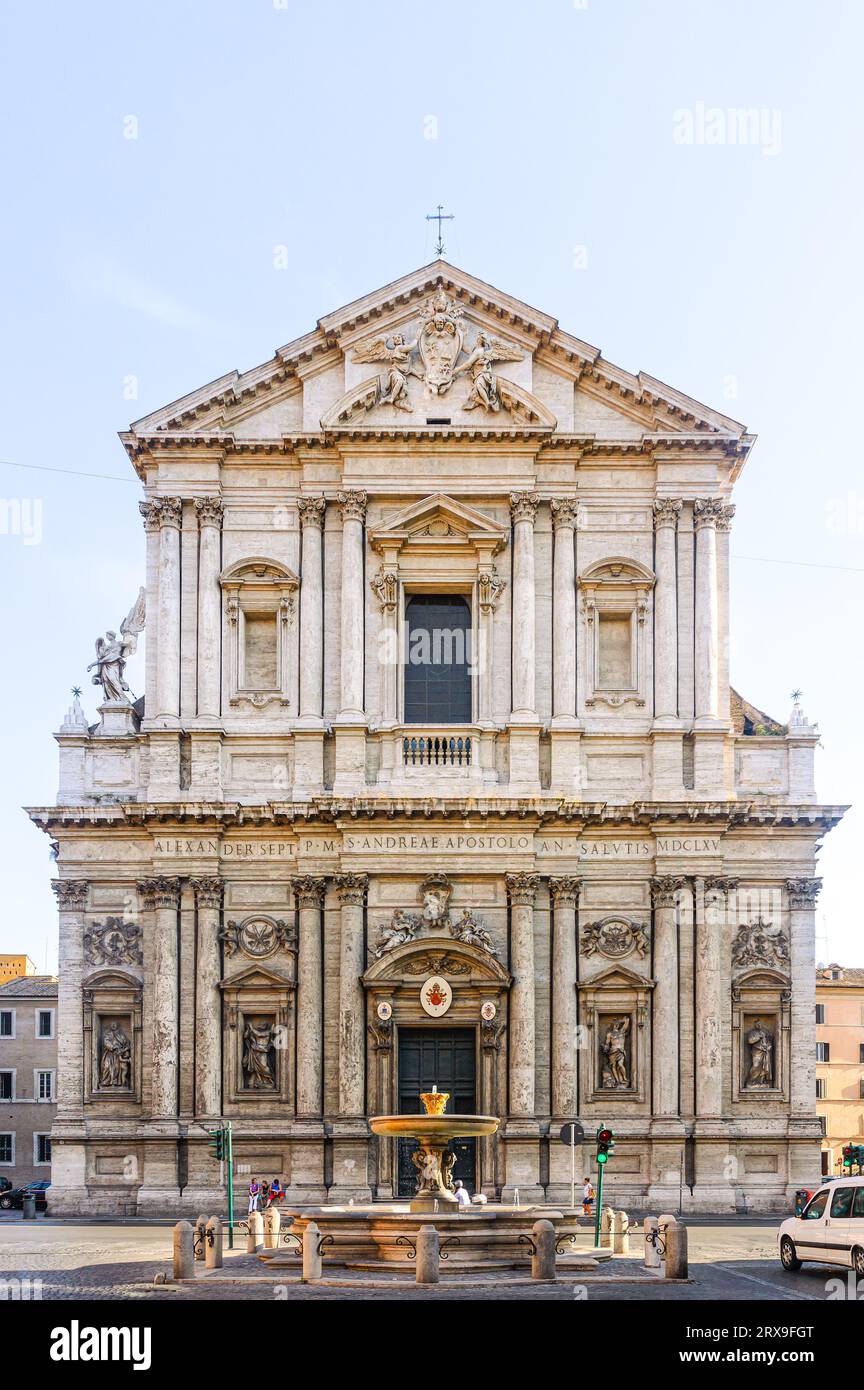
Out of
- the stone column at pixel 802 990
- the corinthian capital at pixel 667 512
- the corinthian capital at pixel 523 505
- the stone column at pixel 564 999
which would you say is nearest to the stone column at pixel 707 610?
the corinthian capital at pixel 667 512

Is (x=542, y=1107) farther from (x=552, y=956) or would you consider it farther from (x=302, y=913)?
(x=302, y=913)

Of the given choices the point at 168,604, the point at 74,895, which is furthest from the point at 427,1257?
the point at 168,604

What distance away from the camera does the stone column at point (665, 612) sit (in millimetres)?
39438

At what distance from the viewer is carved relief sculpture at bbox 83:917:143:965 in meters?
39.2

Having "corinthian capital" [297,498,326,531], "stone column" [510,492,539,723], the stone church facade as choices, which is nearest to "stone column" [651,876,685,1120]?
the stone church facade

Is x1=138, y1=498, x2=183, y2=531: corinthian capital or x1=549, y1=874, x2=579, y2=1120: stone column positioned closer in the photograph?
x1=549, y1=874, x2=579, y2=1120: stone column

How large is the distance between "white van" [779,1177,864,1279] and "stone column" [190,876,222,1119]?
13.6m

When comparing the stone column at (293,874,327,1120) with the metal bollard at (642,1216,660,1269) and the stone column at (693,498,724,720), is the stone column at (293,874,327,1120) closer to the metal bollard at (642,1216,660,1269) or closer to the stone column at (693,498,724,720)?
the stone column at (693,498,724,720)

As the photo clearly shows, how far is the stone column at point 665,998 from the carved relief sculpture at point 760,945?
1.41 m

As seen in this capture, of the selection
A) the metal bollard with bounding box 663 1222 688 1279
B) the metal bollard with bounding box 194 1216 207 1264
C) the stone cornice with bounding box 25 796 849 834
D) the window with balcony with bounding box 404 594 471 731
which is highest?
the window with balcony with bounding box 404 594 471 731
